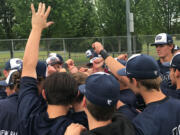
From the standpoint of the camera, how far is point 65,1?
16719mm

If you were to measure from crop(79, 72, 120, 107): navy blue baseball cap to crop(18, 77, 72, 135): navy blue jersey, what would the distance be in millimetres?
350

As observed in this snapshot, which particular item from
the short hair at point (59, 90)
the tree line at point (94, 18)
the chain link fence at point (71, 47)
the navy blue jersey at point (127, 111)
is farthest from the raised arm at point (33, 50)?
the tree line at point (94, 18)

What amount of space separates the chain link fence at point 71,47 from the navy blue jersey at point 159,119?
898 cm

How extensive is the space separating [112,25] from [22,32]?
27.2 ft

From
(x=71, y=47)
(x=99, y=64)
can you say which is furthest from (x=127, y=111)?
(x=71, y=47)

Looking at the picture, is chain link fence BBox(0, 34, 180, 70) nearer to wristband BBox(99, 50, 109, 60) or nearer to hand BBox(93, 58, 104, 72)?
hand BBox(93, 58, 104, 72)

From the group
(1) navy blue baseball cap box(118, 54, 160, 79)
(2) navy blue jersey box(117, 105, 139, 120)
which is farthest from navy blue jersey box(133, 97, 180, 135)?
(1) navy blue baseball cap box(118, 54, 160, 79)

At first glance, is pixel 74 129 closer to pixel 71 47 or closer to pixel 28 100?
pixel 28 100

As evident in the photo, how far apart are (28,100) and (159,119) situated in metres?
1.18

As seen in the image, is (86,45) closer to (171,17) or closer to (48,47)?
(48,47)

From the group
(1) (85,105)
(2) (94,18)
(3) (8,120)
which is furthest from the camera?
(2) (94,18)

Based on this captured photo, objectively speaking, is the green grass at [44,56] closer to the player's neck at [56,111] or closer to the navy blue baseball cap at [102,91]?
the player's neck at [56,111]

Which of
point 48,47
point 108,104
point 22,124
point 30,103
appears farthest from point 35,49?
point 48,47

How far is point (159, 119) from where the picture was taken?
1904 mm
